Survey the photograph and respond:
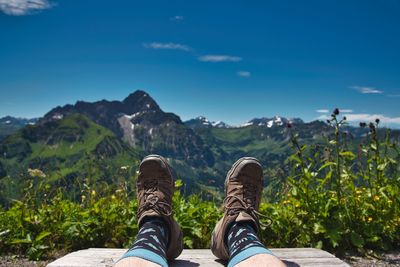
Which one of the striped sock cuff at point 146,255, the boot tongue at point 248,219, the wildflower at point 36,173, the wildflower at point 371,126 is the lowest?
the striped sock cuff at point 146,255

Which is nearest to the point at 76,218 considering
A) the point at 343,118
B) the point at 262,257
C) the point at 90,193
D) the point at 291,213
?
the point at 90,193

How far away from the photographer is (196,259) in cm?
311

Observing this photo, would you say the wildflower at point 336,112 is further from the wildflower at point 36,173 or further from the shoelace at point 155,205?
the wildflower at point 36,173

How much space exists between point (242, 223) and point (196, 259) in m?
0.48

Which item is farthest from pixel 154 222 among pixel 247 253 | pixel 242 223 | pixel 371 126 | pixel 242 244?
pixel 371 126

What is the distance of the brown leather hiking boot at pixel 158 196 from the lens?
9.92 ft

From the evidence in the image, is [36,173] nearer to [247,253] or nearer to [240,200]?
[240,200]

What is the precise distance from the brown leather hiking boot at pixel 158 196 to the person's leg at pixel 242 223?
349 millimetres

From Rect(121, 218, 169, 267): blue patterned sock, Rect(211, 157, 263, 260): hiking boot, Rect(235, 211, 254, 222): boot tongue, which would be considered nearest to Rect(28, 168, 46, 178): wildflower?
Rect(121, 218, 169, 267): blue patterned sock

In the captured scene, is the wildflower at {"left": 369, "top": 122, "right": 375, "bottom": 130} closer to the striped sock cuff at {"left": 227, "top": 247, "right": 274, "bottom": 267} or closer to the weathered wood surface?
the weathered wood surface

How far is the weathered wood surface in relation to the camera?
282cm

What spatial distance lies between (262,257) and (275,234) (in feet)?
8.25

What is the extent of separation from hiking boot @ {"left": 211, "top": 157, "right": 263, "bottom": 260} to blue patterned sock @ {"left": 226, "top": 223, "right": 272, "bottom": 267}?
0.06 meters

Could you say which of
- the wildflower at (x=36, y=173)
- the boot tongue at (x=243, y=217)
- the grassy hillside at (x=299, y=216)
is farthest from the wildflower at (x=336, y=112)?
the wildflower at (x=36, y=173)
